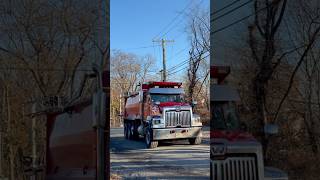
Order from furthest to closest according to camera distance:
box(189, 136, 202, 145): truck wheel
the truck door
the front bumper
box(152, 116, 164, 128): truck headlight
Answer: the truck door
box(152, 116, 164, 128): truck headlight
the front bumper
box(189, 136, 202, 145): truck wheel

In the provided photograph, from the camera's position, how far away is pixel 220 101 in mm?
3043

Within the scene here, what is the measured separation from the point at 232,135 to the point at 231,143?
6 cm

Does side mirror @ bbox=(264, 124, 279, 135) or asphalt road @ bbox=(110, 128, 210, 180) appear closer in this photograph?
side mirror @ bbox=(264, 124, 279, 135)

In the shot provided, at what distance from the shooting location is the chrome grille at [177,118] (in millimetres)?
10102

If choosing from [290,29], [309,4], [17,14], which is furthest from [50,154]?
[309,4]

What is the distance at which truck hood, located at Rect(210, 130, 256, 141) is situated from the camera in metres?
3.02

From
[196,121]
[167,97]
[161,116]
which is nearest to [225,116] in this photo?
[196,121]

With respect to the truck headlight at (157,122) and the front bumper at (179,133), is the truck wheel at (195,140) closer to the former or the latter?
the front bumper at (179,133)

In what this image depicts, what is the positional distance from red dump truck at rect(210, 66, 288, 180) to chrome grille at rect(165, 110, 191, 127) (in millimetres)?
6763

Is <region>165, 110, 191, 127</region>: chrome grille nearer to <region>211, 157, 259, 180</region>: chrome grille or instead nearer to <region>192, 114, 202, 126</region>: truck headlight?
<region>192, 114, 202, 126</region>: truck headlight

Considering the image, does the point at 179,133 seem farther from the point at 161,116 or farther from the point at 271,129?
the point at 271,129

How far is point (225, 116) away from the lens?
305cm

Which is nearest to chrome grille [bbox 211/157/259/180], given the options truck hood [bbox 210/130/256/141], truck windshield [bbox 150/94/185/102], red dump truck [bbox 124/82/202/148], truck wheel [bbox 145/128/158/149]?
truck hood [bbox 210/130/256/141]

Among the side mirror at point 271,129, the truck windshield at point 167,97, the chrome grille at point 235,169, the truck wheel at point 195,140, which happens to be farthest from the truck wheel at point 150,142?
the side mirror at point 271,129
